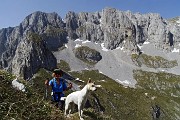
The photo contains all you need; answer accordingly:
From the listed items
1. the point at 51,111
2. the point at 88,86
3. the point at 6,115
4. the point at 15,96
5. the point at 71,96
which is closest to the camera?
the point at 6,115

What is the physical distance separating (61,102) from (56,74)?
71.2 inches

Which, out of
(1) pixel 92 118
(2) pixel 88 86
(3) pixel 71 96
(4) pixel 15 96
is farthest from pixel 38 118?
(1) pixel 92 118

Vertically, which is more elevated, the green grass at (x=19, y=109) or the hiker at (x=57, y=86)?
the green grass at (x=19, y=109)

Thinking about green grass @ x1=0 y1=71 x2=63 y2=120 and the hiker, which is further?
the hiker

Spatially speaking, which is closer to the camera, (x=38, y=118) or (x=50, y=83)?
(x=38, y=118)

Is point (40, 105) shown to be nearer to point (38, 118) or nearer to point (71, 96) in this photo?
point (38, 118)

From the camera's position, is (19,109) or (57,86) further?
(57,86)

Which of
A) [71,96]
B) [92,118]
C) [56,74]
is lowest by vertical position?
[92,118]

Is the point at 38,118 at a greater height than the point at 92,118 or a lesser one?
greater

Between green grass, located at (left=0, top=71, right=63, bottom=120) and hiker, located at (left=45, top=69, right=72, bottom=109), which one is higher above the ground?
green grass, located at (left=0, top=71, right=63, bottom=120)

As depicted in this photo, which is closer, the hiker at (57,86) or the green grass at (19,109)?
the green grass at (19,109)

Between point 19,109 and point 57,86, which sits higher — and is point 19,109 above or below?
above

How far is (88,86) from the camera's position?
1512 cm

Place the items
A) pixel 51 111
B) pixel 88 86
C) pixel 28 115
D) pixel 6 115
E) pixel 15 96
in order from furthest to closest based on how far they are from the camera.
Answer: pixel 88 86 < pixel 51 111 < pixel 15 96 < pixel 28 115 < pixel 6 115
